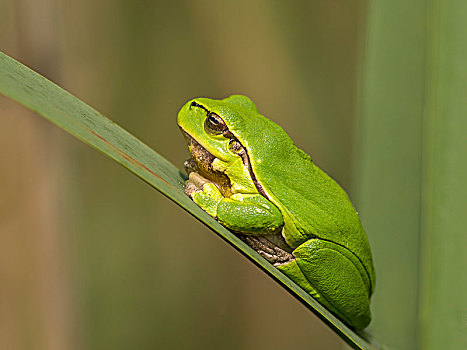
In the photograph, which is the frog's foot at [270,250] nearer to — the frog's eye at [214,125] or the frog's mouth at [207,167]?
the frog's mouth at [207,167]

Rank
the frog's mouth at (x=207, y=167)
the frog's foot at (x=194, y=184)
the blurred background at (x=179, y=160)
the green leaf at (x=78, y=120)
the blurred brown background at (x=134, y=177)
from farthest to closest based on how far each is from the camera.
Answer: the blurred brown background at (x=134, y=177) → the frog's mouth at (x=207, y=167) → the frog's foot at (x=194, y=184) → the blurred background at (x=179, y=160) → the green leaf at (x=78, y=120)

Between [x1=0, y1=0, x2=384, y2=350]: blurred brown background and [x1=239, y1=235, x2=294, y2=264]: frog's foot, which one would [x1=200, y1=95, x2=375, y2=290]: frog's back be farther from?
[x1=0, y1=0, x2=384, y2=350]: blurred brown background

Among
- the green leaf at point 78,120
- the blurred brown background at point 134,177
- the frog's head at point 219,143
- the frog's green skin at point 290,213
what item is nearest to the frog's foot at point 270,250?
the frog's green skin at point 290,213

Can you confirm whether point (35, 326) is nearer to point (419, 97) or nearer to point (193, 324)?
point (193, 324)

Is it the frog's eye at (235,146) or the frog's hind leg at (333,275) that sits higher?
the frog's eye at (235,146)

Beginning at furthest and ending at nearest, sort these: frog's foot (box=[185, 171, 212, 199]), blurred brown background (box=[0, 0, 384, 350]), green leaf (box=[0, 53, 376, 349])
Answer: blurred brown background (box=[0, 0, 384, 350]) → frog's foot (box=[185, 171, 212, 199]) → green leaf (box=[0, 53, 376, 349])

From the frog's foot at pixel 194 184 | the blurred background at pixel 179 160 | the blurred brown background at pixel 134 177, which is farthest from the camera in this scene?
the blurred brown background at pixel 134 177

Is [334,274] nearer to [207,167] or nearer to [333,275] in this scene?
[333,275]

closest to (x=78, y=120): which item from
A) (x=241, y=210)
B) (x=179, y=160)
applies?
(x=241, y=210)

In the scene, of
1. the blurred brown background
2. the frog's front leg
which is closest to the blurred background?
the blurred brown background
